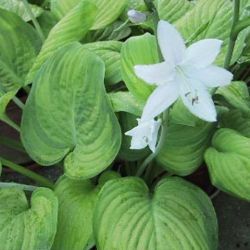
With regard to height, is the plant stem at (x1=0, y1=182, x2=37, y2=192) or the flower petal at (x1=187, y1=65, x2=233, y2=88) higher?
the flower petal at (x1=187, y1=65, x2=233, y2=88)

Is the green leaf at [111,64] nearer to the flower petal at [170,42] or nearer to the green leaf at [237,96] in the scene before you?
the green leaf at [237,96]

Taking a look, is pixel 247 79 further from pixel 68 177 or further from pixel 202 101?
pixel 202 101

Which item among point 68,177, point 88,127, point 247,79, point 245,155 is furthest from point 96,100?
point 247,79

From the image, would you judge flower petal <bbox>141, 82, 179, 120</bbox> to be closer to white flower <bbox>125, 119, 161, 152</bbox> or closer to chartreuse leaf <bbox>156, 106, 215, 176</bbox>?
white flower <bbox>125, 119, 161, 152</bbox>

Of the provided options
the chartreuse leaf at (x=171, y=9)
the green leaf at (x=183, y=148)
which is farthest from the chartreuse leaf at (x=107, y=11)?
the green leaf at (x=183, y=148)

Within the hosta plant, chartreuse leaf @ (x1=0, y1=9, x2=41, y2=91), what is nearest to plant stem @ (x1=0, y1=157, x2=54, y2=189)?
the hosta plant

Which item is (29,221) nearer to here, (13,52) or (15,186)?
(15,186)

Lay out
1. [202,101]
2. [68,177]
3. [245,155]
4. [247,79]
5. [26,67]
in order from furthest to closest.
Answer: [247,79] < [26,67] < [68,177] < [245,155] < [202,101]
